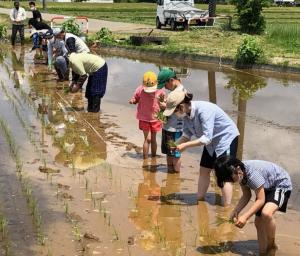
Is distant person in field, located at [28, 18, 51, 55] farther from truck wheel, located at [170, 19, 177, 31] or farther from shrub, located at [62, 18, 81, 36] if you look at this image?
truck wheel, located at [170, 19, 177, 31]

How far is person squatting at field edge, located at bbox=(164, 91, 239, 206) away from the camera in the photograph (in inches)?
217

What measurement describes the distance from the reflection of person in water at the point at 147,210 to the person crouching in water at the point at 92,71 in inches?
130

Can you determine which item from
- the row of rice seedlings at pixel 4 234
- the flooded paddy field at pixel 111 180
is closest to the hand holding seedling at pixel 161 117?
the flooded paddy field at pixel 111 180

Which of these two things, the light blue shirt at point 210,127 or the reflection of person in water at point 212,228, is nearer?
the reflection of person in water at point 212,228

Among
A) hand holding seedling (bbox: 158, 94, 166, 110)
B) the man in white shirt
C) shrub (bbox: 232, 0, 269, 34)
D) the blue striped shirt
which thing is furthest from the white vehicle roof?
the blue striped shirt

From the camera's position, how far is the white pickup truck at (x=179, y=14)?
998 inches

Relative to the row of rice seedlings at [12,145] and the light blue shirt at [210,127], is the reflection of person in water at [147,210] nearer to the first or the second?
the light blue shirt at [210,127]

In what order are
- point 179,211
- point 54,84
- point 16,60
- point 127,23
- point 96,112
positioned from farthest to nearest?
point 127,23
point 16,60
point 54,84
point 96,112
point 179,211

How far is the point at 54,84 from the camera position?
43.1ft

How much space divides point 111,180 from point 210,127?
1.74 meters

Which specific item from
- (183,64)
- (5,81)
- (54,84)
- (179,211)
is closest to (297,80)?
(183,64)

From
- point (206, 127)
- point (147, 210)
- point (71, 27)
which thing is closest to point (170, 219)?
point (147, 210)

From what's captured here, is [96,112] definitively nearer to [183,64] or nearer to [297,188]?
[297,188]

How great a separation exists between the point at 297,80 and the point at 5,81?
23.8 ft
